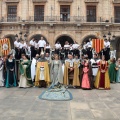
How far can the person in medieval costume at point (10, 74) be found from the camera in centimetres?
1224

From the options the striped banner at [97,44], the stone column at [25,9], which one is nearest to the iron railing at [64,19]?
the stone column at [25,9]

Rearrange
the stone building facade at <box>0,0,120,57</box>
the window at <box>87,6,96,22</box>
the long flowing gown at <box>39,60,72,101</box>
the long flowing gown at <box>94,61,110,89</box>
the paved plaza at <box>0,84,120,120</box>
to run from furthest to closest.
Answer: the window at <box>87,6,96,22</box>, the stone building facade at <box>0,0,120,57</box>, the long flowing gown at <box>94,61,110,89</box>, the long flowing gown at <box>39,60,72,101</box>, the paved plaza at <box>0,84,120,120</box>

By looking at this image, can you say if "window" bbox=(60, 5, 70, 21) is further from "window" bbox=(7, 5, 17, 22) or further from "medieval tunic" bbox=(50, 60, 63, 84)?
"medieval tunic" bbox=(50, 60, 63, 84)

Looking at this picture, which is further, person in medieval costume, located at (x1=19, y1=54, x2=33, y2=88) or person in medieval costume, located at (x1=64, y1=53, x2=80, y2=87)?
person in medieval costume, located at (x1=19, y1=54, x2=33, y2=88)

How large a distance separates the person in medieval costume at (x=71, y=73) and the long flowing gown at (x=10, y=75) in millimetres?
2551

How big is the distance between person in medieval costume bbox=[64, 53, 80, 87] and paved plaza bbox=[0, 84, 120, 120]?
6.21ft

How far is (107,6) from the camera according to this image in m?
28.6

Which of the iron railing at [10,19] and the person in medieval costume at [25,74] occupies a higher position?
the iron railing at [10,19]

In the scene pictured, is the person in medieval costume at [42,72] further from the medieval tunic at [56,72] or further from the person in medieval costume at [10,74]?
the person in medieval costume at [10,74]

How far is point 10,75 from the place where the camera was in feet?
40.6

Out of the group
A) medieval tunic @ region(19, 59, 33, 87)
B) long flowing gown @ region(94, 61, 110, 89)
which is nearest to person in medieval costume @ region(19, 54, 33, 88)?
medieval tunic @ region(19, 59, 33, 87)

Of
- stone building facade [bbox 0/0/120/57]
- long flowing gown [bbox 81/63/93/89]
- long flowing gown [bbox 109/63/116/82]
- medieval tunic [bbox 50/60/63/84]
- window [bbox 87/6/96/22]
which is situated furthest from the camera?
window [bbox 87/6/96/22]

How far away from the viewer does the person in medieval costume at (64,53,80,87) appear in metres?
11.9

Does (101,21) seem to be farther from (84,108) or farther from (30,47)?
(84,108)
